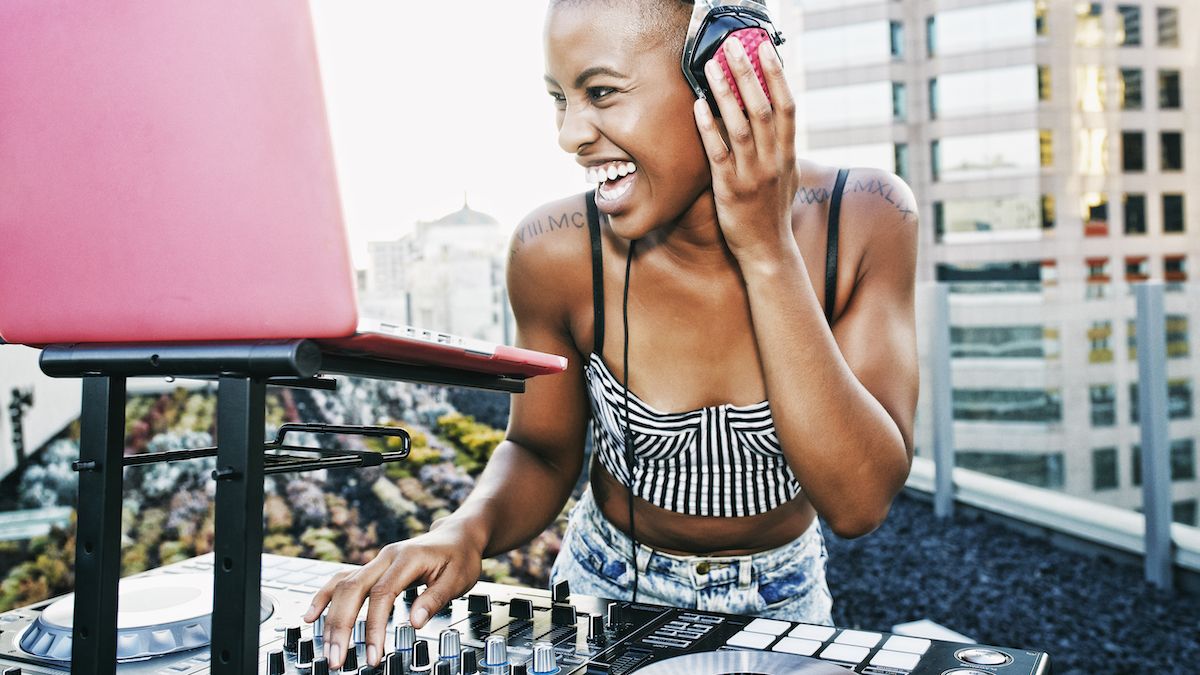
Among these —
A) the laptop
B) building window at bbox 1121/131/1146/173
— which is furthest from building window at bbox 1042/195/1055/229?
the laptop

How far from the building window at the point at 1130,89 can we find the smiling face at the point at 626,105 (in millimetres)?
15407

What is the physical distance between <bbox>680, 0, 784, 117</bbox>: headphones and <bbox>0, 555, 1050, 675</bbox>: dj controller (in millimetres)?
609

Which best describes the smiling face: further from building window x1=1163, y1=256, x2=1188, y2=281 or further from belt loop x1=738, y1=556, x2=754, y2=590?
building window x1=1163, y1=256, x2=1188, y2=281

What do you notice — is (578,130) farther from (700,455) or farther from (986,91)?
(986,91)

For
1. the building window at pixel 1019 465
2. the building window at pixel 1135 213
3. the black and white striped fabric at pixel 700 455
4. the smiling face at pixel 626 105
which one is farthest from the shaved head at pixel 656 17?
the building window at pixel 1135 213

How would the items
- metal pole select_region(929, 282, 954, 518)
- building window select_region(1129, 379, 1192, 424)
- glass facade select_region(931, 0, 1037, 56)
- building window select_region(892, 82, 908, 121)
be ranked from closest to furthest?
1. building window select_region(1129, 379, 1192, 424)
2. metal pole select_region(929, 282, 954, 518)
3. building window select_region(892, 82, 908, 121)
4. glass facade select_region(931, 0, 1037, 56)

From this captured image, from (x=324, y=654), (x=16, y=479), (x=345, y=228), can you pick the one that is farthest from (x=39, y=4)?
(x=16, y=479)

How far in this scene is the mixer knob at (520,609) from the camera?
933mm

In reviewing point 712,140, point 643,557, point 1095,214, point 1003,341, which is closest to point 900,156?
point 1095,214

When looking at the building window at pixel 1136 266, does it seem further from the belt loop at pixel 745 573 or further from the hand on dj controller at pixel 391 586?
Answer: the hand on dj controller at pixel 391 586

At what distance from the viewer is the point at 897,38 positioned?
1512 cm

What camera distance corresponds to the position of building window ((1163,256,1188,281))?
49.9 ft

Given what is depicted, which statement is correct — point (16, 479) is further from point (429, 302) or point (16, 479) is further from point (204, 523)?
point (429, 302)

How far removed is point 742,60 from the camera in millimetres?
1058
